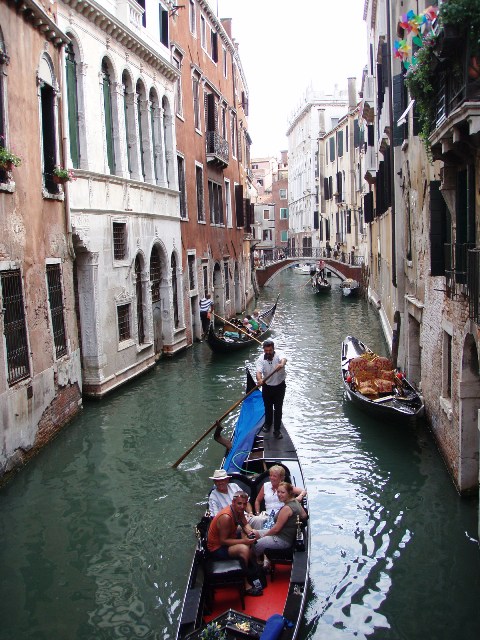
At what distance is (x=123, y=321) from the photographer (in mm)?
12906

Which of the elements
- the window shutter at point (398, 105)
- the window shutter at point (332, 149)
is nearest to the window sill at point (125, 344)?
the window shutter at point (398, 105)

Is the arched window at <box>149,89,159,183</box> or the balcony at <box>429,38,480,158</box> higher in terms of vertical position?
the arched window at <box>149,89,159,183</box>

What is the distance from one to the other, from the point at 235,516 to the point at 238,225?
20.5 m

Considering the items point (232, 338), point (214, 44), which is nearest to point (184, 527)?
point (232, 338)

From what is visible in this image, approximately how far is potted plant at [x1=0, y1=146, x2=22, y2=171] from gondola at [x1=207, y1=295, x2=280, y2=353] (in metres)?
7.76

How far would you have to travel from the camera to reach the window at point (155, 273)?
49.0 feet

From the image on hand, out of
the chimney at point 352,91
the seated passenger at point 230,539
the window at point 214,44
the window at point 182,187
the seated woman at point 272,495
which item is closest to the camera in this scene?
the seated passenger at point 230,539

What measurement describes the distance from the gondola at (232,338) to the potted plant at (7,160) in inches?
305

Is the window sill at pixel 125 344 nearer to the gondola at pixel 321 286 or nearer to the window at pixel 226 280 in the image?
the window at pixel 226 280

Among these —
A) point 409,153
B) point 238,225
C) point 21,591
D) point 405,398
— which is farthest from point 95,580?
point 238,225

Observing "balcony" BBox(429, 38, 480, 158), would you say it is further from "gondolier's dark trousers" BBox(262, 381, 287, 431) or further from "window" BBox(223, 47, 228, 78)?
"window" BBox(223, 47, 228, 78)

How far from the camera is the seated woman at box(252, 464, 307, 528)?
19.2 feet

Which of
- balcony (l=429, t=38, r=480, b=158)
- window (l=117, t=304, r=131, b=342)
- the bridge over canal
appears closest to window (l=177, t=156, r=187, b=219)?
window (l=117, t=304, r=131, b=342)

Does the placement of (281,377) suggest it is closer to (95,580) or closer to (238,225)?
(95,580)
